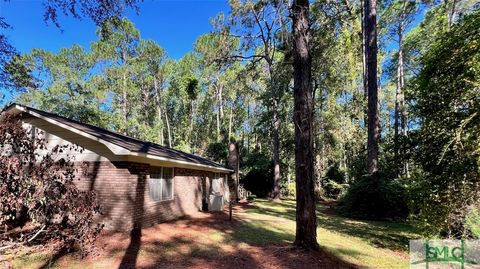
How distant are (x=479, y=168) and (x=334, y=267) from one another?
3.35 m

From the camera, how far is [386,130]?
35000 millimetres

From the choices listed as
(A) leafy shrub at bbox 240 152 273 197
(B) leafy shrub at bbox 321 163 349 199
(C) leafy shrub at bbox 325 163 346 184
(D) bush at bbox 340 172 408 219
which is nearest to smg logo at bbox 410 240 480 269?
(D) bush at bbox 340 172 408 219

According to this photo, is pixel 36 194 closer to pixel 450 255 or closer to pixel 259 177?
pixel 450 255

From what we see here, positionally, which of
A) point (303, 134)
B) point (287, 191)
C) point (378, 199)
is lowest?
point (287, 191)

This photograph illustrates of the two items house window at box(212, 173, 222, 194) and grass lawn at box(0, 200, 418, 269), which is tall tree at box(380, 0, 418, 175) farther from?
grass lawn at box(0, 200, 418, 269)

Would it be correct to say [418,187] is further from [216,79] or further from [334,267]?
[216,79]

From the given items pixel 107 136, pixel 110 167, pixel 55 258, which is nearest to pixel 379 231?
pixel 110 167

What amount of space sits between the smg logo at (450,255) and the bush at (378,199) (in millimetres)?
7081

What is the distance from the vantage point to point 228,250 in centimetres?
726

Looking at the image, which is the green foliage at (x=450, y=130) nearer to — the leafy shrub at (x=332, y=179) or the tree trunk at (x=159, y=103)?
the leafy shrub at (x=332, y=179)

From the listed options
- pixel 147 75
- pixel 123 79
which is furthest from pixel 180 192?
pixel 147 75

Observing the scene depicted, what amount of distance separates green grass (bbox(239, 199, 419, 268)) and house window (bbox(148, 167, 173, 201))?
10.7ft

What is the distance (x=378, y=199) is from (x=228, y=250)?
955 centimetres

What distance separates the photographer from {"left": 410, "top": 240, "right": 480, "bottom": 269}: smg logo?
6311 mm
